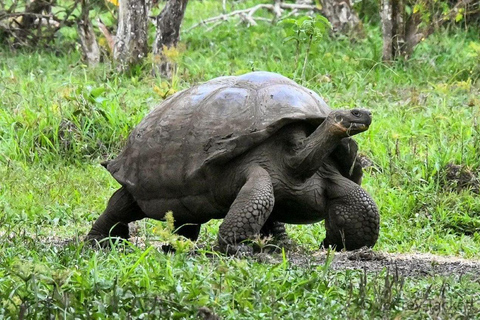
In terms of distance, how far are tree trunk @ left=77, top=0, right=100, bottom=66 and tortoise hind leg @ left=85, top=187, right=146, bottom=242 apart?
498cm

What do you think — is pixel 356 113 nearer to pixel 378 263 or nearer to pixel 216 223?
pixel 378 263

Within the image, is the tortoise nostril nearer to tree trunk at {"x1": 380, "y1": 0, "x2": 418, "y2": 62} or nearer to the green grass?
the green grass

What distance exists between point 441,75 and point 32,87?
160 inches

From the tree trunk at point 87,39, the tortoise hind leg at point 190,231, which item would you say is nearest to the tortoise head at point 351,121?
the tortoise hind leg at point 190,231

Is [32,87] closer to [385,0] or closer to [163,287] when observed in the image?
[385,0]

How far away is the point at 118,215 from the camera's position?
6.32 meters

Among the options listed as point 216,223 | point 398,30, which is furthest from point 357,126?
point 398,30

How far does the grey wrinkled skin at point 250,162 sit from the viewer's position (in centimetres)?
547

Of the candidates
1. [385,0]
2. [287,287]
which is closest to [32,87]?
[385,0]

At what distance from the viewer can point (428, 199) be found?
24.9 ft

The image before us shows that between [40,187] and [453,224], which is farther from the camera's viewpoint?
[40,187]

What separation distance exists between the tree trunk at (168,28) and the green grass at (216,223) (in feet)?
0.58

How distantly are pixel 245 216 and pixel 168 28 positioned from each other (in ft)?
18.5

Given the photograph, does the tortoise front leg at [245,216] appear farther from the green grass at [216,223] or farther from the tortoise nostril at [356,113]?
the tortoise nostril at [356,113]
